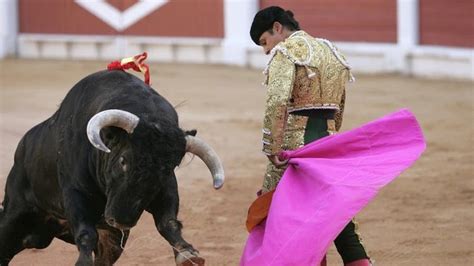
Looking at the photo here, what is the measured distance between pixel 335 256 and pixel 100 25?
11.7 metres

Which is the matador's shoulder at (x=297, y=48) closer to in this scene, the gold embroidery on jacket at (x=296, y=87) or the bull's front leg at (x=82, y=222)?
the gold embroidery on jacket at (x=296, y=87)

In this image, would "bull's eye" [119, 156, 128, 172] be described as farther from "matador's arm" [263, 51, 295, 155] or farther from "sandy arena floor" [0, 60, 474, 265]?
"sandy arena floor" [0, 60, 474, 265]

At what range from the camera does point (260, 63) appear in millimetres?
15109

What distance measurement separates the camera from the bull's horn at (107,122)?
3781 millimetres

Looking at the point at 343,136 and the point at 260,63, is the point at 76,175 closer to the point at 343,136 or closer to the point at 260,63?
the point at 343,136

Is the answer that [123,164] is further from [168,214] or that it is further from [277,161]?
[277,161]

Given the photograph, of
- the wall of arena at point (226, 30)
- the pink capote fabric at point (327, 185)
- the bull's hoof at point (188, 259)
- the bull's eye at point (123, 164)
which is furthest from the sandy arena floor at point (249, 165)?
the bull's hoof at point (188, 259)

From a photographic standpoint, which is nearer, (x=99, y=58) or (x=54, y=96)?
(x=54, y=96)

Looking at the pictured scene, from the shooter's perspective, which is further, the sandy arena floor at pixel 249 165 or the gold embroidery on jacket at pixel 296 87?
the sandy arena floor at pixel 249 165

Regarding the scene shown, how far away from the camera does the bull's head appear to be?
12.6 feet

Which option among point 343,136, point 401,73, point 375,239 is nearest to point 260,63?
point 401,73

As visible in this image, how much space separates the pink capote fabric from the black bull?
0.97ft

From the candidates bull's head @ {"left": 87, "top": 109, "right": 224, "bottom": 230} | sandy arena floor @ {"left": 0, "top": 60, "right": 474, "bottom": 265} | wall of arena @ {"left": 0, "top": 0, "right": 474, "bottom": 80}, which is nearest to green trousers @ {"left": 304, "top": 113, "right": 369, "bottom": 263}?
bull's head @ {"left": 87, "top": 109, "right": 224, "bottom": 230}

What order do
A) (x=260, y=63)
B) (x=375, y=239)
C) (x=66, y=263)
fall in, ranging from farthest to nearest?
(x=260, y=63) → (x=375, y=239) → (x=66, y=263)
